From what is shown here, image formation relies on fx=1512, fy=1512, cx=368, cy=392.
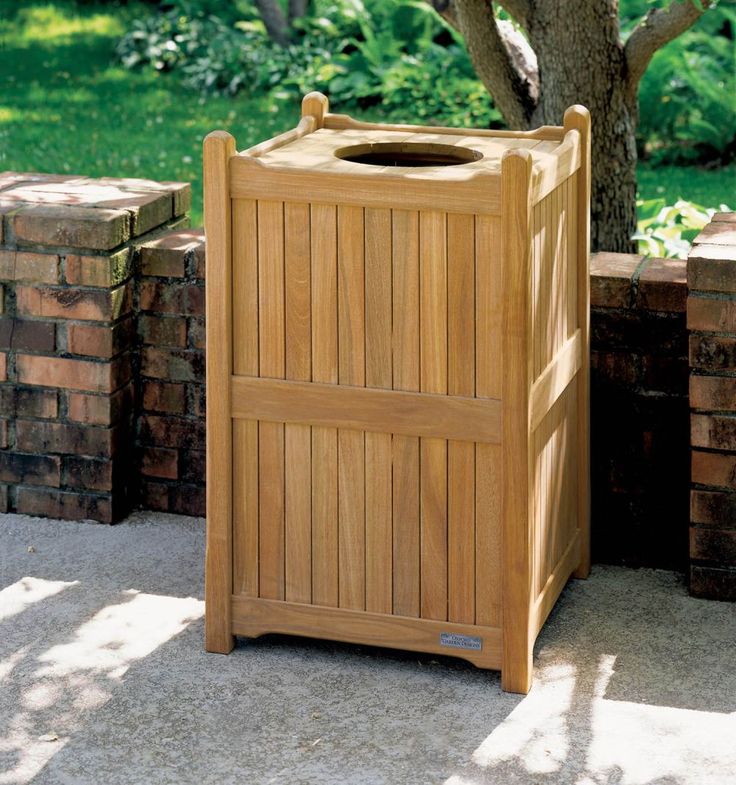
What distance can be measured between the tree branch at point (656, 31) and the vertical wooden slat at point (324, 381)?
1989 mm

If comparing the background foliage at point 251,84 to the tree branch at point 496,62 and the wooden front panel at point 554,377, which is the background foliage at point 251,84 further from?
the wooden front panel at point 554,377

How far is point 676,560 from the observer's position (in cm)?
456

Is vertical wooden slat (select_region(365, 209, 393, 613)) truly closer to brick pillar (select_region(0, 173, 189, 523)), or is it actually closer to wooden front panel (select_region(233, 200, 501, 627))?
wooden front panel (select_region(233, 200, 501, 627))

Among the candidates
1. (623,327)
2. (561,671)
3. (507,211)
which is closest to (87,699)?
(561,671)

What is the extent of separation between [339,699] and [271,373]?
83 centimetres

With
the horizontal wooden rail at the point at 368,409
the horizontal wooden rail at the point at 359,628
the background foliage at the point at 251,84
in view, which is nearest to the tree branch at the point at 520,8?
the horizontal wooden rail at the point at 368,409

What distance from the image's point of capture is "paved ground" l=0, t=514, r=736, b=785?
3.44 m

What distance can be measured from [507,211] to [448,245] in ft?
0.57

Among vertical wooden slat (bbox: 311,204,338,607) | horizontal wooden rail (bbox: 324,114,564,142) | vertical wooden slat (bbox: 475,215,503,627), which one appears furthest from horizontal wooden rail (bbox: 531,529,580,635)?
horizontal wooden rail (bbox: 324,114,564,142)

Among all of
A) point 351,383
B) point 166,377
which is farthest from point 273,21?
point 351,383

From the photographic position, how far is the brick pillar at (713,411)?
4043 mm

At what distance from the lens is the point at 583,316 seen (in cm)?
425

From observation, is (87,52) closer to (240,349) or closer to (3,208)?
(3,208)

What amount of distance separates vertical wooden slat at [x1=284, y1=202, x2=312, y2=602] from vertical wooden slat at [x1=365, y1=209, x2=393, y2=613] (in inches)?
6.0
